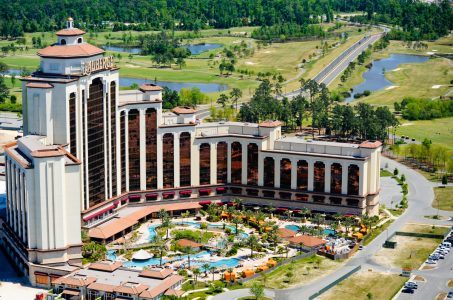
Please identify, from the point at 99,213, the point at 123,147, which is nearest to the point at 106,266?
the point at 99,213

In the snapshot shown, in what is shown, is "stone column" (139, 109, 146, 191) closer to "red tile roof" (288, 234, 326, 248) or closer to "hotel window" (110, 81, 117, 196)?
"hotel window" (110, 81, 117, 196)

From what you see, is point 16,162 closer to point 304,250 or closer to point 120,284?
point 120,284

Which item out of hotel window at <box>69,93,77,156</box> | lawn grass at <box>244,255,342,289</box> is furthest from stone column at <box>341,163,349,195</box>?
hotel window at <box>69,93,77,156</box>

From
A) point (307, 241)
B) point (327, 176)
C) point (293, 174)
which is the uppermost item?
point (327, 176)

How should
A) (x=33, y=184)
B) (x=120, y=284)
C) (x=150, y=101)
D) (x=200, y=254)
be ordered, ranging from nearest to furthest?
(x=120, y=284) < (x=33, y=184) < (x=200, y=254) < (x=150, y=101)

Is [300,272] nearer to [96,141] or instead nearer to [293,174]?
[293,174]

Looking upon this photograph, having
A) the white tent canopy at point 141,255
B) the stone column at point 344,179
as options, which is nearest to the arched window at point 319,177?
the stone column at point 344,179

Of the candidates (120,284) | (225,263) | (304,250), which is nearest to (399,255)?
(304,250)
